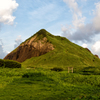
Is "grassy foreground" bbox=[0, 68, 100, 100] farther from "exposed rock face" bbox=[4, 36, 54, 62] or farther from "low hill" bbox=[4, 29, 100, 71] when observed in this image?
"exposed rock face" bbox=[4, 36, 54, 62]

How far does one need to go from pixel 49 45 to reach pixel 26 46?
15.4 m

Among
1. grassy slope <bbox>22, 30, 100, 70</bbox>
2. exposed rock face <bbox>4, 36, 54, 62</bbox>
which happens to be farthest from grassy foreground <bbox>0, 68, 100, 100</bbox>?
exposed rock face <bbox>4, 36, 54, 62</bbox>

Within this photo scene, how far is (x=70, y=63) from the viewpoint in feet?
194

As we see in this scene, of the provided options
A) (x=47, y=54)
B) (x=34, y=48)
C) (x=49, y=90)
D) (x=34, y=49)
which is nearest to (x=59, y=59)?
(x=47, y=54)

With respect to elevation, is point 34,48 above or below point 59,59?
above

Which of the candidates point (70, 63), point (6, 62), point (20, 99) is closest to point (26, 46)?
point (70, 63)

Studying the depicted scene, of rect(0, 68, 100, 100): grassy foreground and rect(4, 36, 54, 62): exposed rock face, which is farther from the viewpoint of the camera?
rect(4, 36, 54, 62): exposed rock face

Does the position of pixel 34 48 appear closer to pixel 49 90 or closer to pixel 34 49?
pixel 34 49

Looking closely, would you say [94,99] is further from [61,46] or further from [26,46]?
[26,46]

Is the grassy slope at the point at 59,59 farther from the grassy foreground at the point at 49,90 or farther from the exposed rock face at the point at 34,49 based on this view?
the grassy foreground at the point at 49,90

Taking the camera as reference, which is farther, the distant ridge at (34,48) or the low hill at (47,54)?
the distant ridge at (34,48)

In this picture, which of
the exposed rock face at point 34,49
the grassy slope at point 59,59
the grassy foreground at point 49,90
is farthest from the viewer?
the exposed rock face at point 34,49

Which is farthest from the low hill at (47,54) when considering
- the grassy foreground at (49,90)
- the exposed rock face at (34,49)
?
the grassy foreground at (49,90)

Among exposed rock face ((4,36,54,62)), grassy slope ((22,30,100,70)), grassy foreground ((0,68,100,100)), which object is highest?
exposed rock face ((4,36,54,62))
